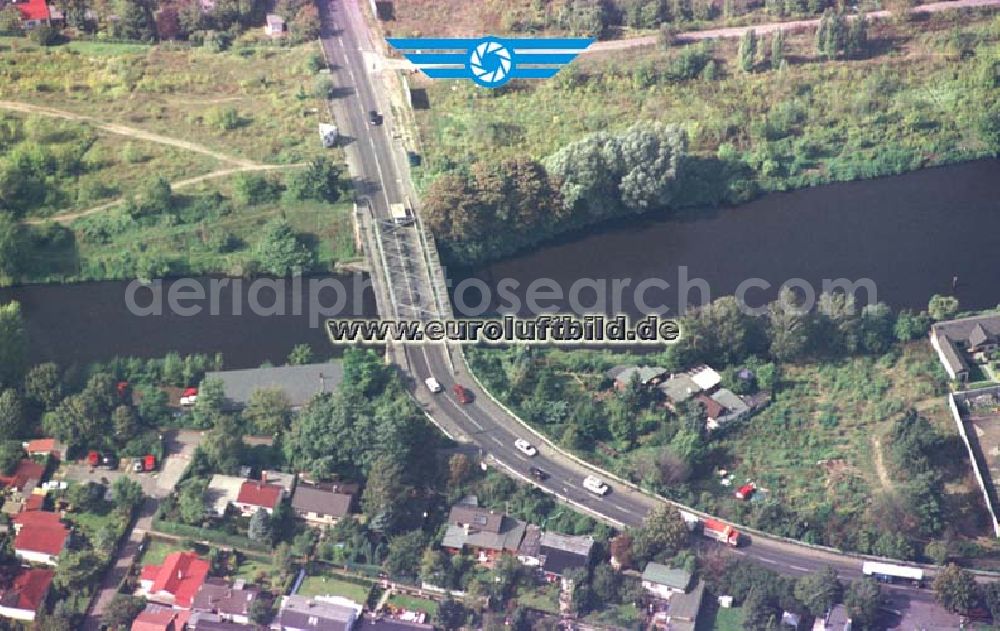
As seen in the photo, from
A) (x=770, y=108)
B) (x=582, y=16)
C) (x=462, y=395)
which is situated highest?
(x=582, y=16)

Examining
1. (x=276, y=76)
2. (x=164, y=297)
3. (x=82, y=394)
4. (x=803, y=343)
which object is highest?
(x=276, y=76)

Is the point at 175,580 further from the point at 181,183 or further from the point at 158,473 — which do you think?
the point at 181,183

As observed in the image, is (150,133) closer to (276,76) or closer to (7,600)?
(276,76)

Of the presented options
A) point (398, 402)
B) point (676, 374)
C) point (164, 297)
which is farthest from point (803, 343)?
point (164, 297)

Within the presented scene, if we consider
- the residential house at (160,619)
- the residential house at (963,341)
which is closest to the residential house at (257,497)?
the residential house at (160,619)

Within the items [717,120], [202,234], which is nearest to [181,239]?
[202,234]

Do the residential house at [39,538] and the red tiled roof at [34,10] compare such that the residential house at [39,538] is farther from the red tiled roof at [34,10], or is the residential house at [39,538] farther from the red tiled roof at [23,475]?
the red tiled roof at [34,10]

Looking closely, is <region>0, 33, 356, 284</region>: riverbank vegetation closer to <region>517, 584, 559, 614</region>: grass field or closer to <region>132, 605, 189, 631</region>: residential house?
<region>132, 605, 189, 631</region>: residential house
